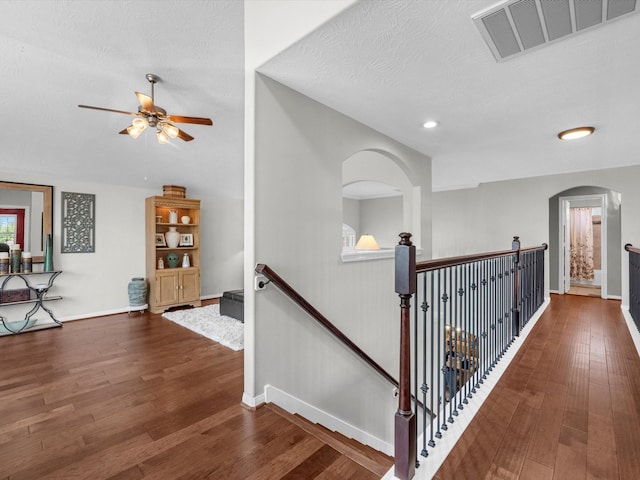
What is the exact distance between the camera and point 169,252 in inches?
222

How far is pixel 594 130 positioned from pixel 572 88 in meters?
1.36

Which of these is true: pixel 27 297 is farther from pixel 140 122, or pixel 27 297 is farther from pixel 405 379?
pixel 405 379

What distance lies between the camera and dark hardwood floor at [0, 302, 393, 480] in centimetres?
152

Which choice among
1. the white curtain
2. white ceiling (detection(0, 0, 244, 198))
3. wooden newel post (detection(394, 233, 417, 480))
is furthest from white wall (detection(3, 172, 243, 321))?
the white curtain

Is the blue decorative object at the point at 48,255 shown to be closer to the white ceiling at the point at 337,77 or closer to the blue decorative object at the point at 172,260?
the white ceiling at the point at 337,77

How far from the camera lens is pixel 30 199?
4.30m

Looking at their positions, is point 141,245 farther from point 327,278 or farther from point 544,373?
point 544,373

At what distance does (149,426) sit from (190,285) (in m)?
3.88

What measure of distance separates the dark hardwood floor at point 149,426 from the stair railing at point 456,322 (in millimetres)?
371

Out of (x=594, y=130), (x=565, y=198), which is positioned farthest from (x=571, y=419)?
(x=565, y=198)

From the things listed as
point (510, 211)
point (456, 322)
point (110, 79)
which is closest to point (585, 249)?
point (510, 211)

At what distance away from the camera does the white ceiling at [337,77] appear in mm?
1736

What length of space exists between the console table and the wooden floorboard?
532cm

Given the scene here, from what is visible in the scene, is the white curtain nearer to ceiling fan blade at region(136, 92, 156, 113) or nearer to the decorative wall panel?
ceiling fan blade at region(136, 92, 156, 113)
